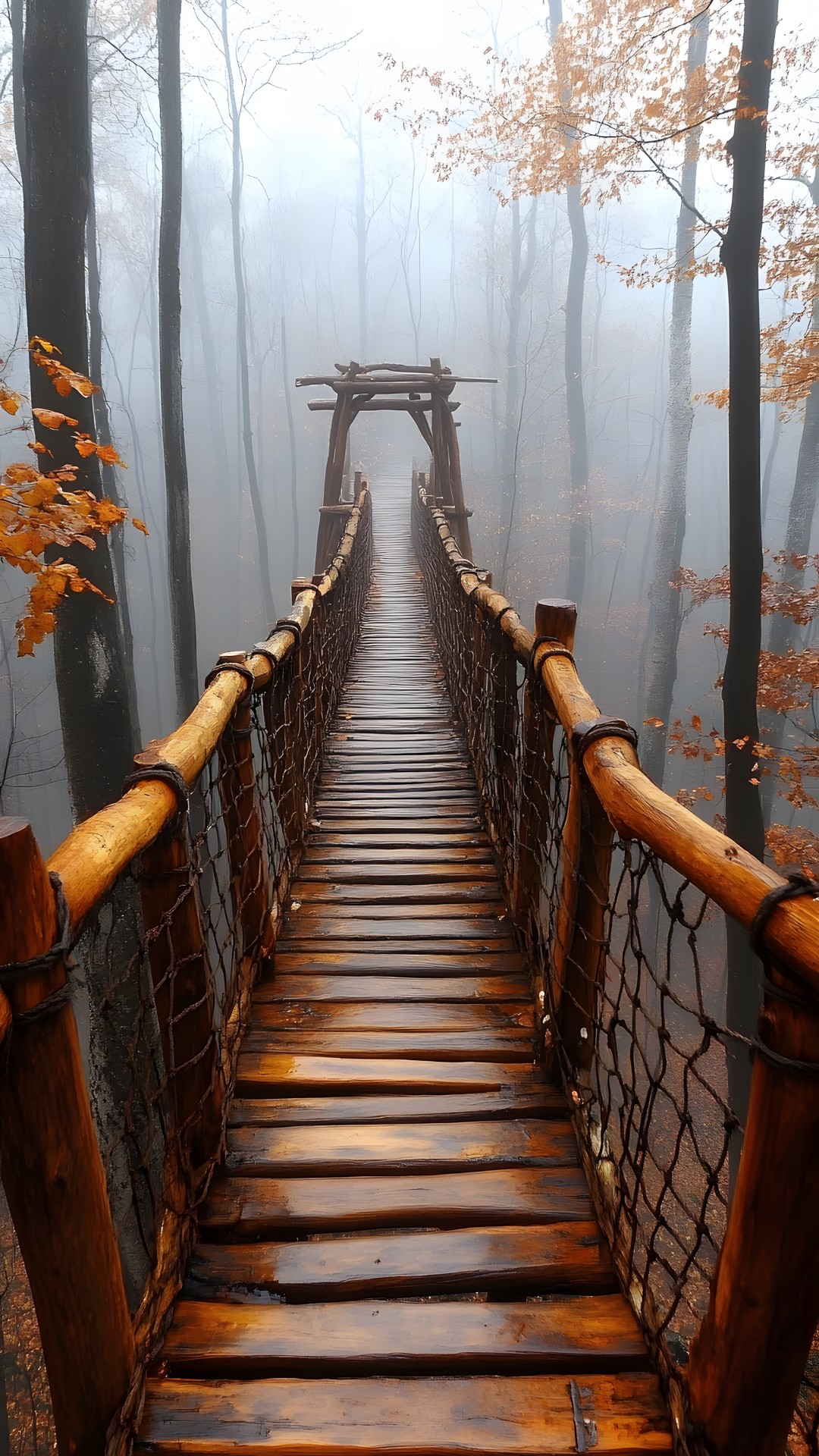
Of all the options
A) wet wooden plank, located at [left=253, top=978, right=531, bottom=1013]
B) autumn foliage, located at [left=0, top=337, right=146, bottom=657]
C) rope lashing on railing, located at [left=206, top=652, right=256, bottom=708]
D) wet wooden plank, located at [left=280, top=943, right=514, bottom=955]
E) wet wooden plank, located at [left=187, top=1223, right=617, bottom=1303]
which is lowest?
wet wooden plank, located at [left=187, top=1223, right=617, bottom=1303]

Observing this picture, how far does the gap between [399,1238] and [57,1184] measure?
990 mm

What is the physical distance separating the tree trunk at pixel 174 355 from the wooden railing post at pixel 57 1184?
7.40 meters

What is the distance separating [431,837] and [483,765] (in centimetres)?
64

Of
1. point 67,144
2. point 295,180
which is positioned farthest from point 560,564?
point 295,180

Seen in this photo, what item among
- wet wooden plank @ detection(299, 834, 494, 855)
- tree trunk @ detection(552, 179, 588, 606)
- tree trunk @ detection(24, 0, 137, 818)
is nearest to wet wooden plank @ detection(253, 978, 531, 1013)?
wet wooden plank @ detection(299, 834, 494, 855)

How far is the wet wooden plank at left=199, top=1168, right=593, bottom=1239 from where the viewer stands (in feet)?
5.72

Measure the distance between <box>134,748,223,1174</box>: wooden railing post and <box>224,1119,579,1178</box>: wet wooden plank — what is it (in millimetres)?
154

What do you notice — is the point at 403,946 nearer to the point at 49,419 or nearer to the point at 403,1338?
the point at 403,1338

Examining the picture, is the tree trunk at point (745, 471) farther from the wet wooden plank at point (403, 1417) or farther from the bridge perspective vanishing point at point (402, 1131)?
the wet wooden plank at point (403, 1417)

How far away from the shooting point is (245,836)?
2375 mm

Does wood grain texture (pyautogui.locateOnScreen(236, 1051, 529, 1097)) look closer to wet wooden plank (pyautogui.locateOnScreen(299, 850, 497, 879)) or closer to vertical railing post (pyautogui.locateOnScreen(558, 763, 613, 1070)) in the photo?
vertical railing post (pyautogui.locateOnScreen(558, 763, 613, 1070))

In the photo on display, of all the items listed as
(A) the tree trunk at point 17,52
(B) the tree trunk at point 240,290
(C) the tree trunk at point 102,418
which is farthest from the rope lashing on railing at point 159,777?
(B) the tree trunk at point 240,290

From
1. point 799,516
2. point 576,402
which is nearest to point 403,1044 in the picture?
point 799,516

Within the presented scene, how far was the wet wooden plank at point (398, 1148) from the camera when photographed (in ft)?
6.20
